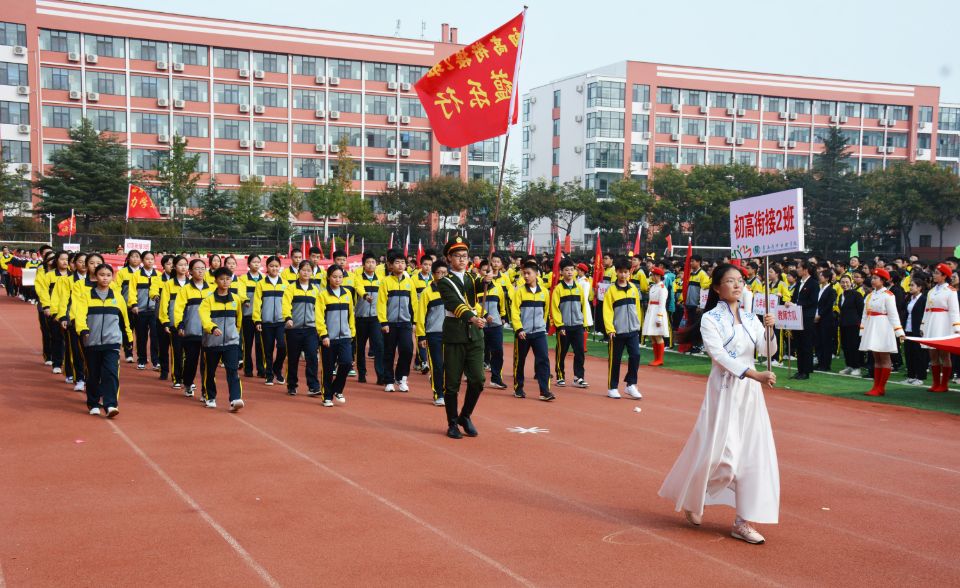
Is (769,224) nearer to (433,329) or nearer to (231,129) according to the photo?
(433,329)

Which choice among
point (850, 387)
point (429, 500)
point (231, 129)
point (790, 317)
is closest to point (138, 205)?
point (231, 129)

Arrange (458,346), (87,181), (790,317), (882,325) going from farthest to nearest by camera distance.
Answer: (87,181) → (790,317) → (882,325) → (458,346)

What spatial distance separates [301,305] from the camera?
11.0 m

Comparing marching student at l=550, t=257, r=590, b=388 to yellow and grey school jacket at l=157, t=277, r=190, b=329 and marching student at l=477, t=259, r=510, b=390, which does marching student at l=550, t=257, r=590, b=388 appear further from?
yellow and grey school jacket at l=157, t=277, r=190, b=329

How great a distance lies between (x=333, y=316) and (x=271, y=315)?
2.00m

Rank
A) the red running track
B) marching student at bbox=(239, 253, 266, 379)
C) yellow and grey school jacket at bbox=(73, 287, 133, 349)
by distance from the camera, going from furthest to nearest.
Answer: marching student at bbox=(239, 253, 266, 379)
yellow and grey school jacket at bbox=(73, 287, 133, 349)
the red running track

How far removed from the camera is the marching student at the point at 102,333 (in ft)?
30.2

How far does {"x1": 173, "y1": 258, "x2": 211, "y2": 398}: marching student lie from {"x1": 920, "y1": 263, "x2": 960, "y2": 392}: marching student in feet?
34.2

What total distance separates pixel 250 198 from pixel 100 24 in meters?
14.9

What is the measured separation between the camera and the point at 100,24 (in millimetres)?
50188

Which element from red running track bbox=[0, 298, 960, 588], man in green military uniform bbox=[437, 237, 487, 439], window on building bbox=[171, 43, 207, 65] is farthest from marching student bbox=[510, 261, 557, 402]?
window on building bbox=[171, 43, 207, 65]

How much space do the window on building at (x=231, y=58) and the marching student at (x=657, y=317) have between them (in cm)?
4451

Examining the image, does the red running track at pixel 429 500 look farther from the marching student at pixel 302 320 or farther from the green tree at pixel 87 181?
the green tree at pixel 87 181

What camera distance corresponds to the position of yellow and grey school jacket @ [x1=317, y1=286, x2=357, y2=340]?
1045cm
